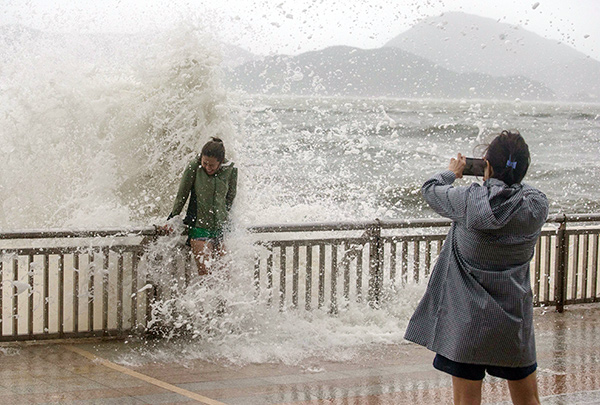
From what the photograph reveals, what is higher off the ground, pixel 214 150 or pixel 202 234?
pixel 214 150

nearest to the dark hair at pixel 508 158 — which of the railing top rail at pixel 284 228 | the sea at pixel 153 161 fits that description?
the sea at pixel 153 161

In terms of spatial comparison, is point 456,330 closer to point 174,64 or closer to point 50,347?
point 50,347

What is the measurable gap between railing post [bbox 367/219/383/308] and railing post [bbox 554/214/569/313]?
2336 millimetres

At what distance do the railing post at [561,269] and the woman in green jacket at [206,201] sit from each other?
404 cm

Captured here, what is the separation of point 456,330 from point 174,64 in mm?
6708

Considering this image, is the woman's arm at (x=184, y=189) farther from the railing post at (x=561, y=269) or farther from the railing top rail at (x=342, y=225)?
the railing post at (x=561, y=269)

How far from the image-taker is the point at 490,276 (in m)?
A: 3.77

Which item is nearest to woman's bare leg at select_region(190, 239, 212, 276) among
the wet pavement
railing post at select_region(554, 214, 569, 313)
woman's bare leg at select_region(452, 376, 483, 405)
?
the wet pavement

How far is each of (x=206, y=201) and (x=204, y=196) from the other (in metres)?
0.05

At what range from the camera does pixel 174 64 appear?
958cm

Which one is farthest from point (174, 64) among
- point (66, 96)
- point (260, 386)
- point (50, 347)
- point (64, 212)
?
point (260, 386)

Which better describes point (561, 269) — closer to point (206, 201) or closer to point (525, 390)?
point (206, 201)

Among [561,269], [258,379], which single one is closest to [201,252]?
[258,379]

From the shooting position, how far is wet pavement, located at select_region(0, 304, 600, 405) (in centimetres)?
546
